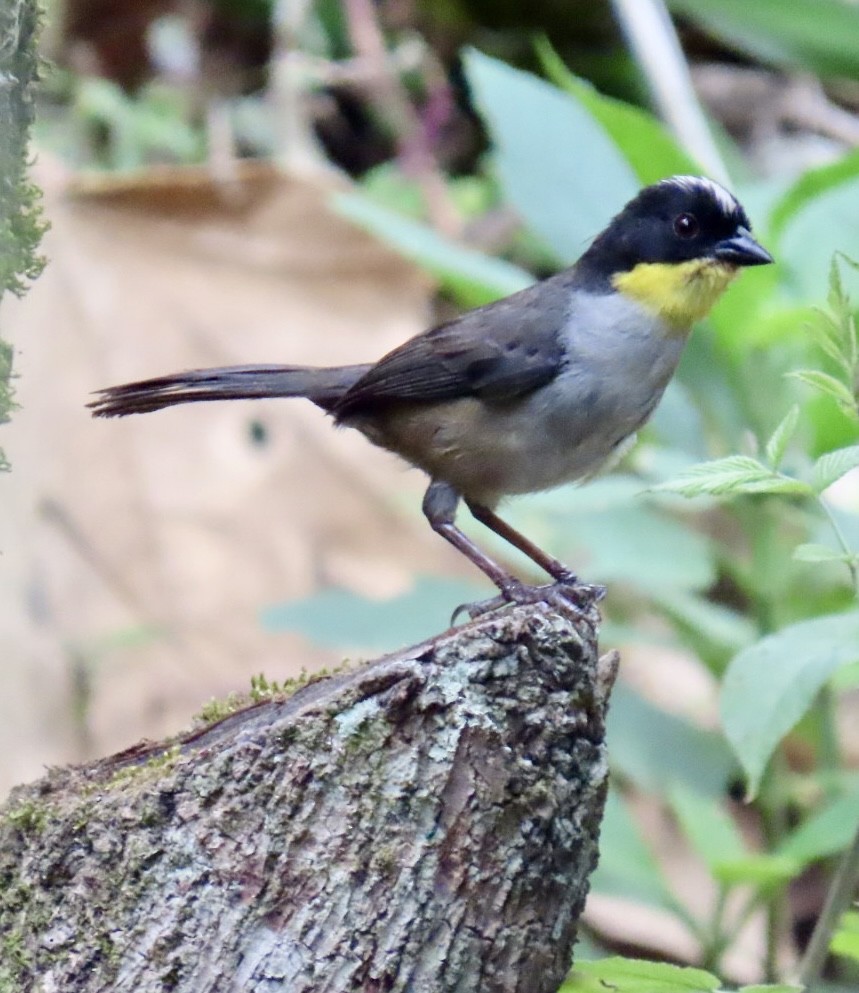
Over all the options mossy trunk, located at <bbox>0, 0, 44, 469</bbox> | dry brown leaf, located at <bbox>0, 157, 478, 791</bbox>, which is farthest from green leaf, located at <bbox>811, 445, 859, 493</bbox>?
dry brown leaf, located at <bbox>0, 157, 478, 791</bbox>

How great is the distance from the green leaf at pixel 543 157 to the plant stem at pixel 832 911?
2.22 meters

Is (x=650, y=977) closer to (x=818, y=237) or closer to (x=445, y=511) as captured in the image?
(x=445, y=511)

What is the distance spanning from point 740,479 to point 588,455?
4.93 feet

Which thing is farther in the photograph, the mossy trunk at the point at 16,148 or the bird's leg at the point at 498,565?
the bird's leg at the point at 498,565

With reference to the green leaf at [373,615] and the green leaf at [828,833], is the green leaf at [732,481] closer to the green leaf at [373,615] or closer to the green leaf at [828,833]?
the green leaf at [828,833]

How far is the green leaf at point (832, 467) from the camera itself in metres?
1.95

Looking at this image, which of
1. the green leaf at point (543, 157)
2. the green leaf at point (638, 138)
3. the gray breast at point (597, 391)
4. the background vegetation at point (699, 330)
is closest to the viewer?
the background vegetation at point (699, 330)

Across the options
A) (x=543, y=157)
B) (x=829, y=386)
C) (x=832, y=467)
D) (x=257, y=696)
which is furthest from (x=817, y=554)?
(x=543, y=157)

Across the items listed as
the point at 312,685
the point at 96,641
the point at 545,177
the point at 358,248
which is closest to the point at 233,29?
the point at 358,248

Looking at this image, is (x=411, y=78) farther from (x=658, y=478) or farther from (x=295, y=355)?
(x=658, y=478)

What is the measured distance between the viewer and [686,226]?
3514mm

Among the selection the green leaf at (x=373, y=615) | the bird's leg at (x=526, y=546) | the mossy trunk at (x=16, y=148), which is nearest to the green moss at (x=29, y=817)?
the mossy trunk at (x=16, y=148)

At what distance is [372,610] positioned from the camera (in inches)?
163

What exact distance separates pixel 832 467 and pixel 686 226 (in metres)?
1.67
